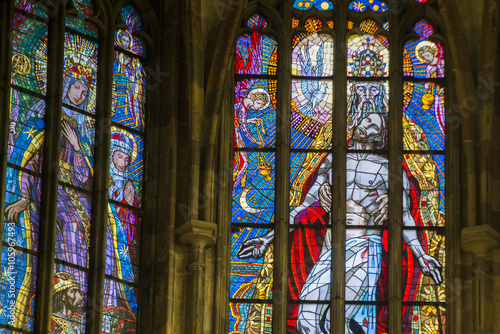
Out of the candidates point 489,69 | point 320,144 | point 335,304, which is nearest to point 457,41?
point 489,69

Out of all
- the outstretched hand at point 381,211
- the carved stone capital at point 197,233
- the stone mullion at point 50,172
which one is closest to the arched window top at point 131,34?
the stone mullion at point 50,172

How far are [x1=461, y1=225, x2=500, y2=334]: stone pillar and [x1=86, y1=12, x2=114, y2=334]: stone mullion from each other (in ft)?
13.0

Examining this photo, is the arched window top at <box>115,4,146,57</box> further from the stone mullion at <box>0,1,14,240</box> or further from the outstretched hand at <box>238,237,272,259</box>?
the outstretched hand at <box>238,237,272,259</box>

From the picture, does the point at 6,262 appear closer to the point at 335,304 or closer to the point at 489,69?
the point at 335,304

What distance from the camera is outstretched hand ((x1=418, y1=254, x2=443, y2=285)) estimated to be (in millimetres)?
18797

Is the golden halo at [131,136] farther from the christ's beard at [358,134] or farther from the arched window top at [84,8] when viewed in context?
the christ's beard at [358,134]

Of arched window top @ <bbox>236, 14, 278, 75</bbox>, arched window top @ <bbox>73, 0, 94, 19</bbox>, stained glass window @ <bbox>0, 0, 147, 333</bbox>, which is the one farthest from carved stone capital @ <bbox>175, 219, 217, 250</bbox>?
arched window top @ <bbox>73, 0, 94, 19</bbox>

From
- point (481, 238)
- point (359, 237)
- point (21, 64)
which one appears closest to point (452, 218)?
point (481, 238)

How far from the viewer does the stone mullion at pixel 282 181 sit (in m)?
18.7

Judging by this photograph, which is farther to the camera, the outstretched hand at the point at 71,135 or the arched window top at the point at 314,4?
the arched window top at the point at 314,4

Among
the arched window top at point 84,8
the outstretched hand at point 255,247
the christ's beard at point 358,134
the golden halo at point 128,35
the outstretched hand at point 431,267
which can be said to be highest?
the arched window top at point 84,8

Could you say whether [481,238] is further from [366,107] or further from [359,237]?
[366,107]

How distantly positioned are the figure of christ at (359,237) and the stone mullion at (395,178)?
0.10 metres

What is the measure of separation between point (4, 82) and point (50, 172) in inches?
42.0
